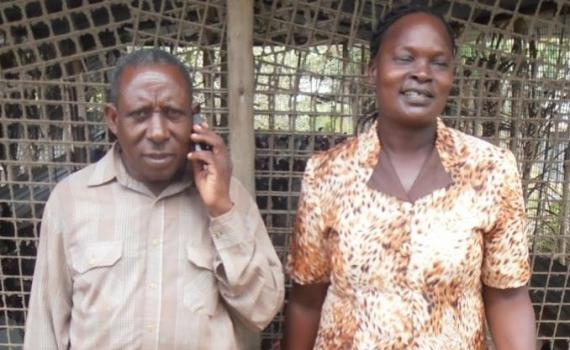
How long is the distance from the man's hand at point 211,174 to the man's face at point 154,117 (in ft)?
0.16

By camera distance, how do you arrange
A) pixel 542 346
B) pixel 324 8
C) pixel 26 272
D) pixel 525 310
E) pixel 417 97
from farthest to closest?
pixel 542 346
pixel 26 272
pixel 324 8
pixel 525 310
pixel 417 97

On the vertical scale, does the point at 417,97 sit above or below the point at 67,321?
above

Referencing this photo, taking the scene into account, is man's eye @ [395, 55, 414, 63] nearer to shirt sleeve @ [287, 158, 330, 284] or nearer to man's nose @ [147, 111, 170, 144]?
shirt sleeve @ [287, 158, 330, 284]

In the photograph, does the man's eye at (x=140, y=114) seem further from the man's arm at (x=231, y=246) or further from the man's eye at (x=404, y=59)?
the man's eye at (x=404, y=59)

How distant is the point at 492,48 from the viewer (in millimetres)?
2314

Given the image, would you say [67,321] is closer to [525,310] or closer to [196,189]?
[196,189]

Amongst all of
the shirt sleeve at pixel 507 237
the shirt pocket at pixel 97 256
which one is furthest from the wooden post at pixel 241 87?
the shirt sleeve at pixel 507 237

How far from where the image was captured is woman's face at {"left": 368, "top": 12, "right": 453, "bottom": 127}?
5.49 feet

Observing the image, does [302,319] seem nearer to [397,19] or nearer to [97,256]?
[97,256]

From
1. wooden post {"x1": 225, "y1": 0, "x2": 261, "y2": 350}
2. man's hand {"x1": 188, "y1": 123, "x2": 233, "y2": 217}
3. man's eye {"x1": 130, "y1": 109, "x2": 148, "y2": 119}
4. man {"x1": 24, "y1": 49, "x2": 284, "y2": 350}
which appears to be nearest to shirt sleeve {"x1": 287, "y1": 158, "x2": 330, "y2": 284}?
man {"x1": 24, "y1": 49, "x2": 284, "y2": 350}

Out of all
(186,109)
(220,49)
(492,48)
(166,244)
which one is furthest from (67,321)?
(492,48)

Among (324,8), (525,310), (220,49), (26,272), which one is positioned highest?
(324,8)

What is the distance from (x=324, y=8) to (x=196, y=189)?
837 millimetres

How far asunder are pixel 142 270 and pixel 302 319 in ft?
1.75
